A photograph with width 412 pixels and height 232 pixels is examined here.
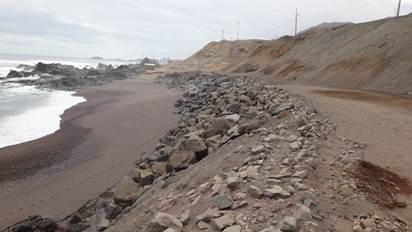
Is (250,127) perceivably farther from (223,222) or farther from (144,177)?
(223,222)

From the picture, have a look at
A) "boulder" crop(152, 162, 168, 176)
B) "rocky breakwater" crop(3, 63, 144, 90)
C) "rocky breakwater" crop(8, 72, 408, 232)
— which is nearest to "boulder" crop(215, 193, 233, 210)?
"rocky breakwater" crop(8, 72, 408, 232)

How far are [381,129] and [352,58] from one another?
1990cm

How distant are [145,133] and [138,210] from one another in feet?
33.9

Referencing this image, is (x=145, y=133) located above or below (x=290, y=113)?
below

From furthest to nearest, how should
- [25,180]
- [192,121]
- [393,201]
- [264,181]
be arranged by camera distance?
[192,121] < [25,180] < [264,181] < [393,201]

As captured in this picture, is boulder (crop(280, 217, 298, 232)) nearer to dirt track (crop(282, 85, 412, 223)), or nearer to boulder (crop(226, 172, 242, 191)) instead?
boulder (crop(226, 172, 242, 191))

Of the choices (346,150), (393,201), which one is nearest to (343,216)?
(393,201)

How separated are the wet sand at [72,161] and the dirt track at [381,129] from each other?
684 cm

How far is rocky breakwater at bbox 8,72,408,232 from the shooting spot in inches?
186

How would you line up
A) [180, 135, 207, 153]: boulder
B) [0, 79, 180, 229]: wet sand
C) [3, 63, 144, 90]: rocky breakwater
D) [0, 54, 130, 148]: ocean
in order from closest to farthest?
[180, 135, 207, 153]: boulder, [0, 79, 180, 229]: wet sand, [0, 54, 130, 148]: ocean, [3, 63, 144, 90]: rocky breakwater

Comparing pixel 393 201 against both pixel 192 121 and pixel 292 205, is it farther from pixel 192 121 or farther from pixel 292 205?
pixel 192 121

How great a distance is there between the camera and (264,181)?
564 cm

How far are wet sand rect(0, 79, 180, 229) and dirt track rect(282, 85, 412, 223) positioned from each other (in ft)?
22.4

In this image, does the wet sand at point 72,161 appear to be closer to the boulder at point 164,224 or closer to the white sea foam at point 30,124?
the white sea foam at point 30,124
